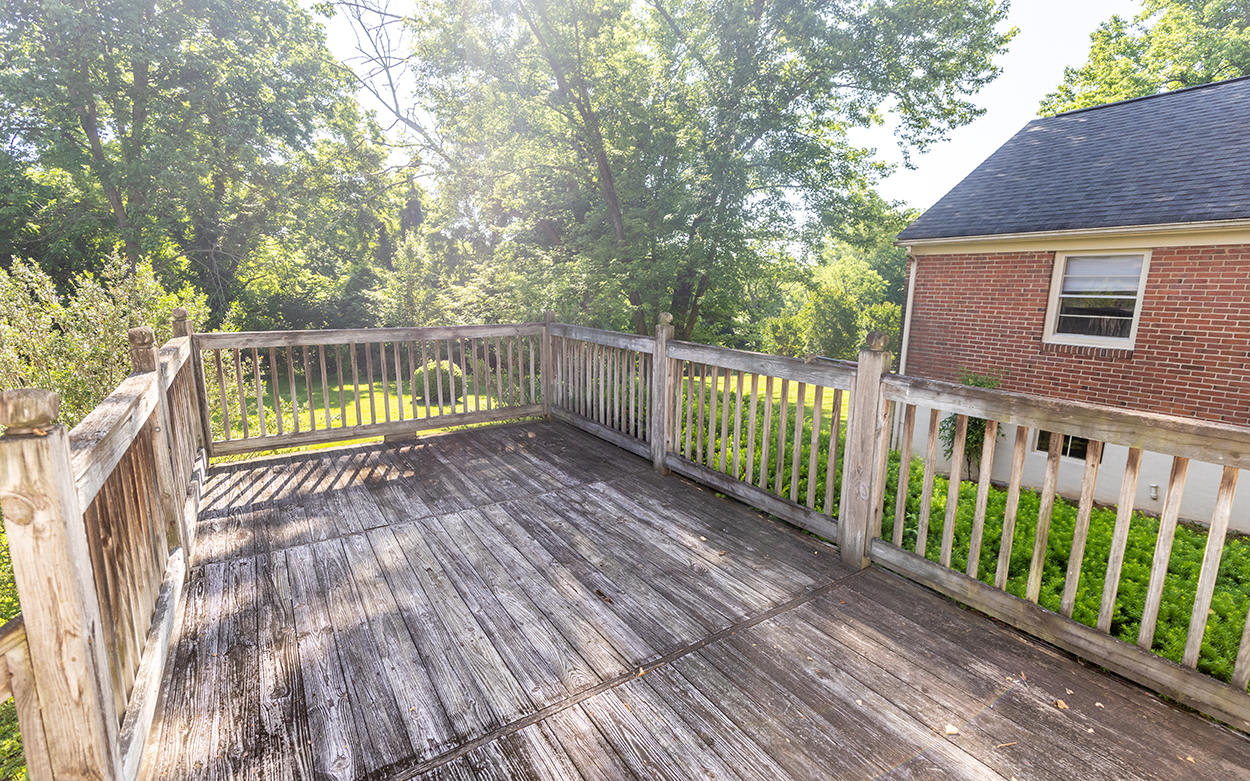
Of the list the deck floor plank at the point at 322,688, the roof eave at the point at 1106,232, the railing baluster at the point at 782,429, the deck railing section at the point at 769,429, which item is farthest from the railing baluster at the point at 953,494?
the roof eave at the point at 1106,232

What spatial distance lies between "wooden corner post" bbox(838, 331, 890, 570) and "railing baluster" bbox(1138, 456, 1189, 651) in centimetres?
107

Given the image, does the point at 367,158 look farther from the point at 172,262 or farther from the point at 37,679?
the point at 37,679

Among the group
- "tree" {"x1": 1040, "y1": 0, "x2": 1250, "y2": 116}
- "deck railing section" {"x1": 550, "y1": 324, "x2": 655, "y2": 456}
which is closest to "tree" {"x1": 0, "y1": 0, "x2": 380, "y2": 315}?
"deck railing section" {"x1": 550, "y1": 324, "x2": 655, "y2": 456}

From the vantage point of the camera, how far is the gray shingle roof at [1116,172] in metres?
6.01

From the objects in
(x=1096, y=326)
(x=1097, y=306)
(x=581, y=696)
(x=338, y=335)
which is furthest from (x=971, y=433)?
(x=338, y=335)

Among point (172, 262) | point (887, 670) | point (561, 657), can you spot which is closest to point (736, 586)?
point (887, 670)

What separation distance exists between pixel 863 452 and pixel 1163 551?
116cm

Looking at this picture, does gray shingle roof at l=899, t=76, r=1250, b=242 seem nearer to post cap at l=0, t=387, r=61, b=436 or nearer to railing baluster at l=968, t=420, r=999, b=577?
railing baluster at l=968, t=420, r=999, b=577

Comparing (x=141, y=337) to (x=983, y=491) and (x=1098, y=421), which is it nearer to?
(x=983, y=491)

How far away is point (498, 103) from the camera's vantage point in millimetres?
10195

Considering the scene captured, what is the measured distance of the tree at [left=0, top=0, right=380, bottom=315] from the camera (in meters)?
11.8

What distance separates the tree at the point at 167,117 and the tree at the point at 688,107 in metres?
5.78

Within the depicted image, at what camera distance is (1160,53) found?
1473 cm

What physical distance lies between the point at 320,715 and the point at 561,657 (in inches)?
33.9
